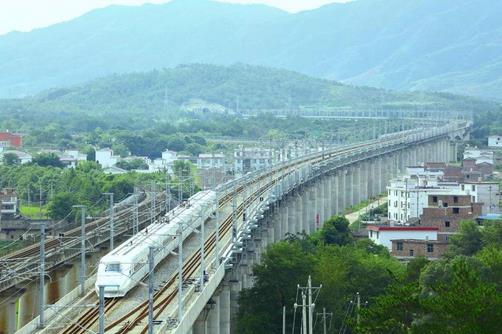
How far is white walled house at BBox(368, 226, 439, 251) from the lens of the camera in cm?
5281

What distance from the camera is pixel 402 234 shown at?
174 feet

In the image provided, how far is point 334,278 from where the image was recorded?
1483 inches

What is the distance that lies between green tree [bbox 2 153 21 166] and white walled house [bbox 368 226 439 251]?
47.6 meters

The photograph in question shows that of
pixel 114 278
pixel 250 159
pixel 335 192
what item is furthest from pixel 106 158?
pixel 114 278

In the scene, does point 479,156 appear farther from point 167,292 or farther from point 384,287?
point 167,292

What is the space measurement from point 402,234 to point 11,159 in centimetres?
5009

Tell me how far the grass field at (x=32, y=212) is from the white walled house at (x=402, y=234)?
17.7 m

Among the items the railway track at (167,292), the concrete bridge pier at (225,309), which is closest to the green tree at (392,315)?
the railway track at (167,292)

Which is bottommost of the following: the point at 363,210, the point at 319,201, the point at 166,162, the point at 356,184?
the point at 363,210

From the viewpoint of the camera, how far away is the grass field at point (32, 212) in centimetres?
6627

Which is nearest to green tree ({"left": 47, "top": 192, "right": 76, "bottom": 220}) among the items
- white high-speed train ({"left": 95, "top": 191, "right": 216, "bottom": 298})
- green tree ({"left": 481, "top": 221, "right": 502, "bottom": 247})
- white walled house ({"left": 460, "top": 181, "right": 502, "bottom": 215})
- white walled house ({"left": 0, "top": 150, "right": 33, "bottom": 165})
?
white walled house ({"left": 460, "top": 181, "right": 502, "bottom": 215})

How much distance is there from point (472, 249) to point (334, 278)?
31.1 ft

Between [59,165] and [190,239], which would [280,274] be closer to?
[190,239]

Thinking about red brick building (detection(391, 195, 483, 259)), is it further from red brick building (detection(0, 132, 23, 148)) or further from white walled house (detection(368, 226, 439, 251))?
red brick building (detection(0, 132, 23, 148))
